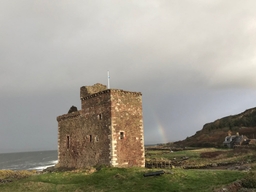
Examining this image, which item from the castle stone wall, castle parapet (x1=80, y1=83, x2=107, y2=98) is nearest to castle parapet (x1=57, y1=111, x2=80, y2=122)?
castle parapet (x1=80, y1=83, x2=107, y2=98)

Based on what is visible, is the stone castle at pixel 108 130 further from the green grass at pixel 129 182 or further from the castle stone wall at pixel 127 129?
the green grass at pixel 129 182

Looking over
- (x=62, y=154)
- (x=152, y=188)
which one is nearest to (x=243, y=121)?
(x=62, y=154)

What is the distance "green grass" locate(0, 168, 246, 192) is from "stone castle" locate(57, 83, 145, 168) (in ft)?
7.38

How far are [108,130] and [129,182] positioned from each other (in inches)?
247

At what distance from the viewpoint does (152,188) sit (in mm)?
16266

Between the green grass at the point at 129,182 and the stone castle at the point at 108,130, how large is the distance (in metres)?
2.25

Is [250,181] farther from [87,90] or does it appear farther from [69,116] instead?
[69,116]

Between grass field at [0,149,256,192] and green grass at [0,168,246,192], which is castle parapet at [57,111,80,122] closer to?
grass field at [0,149,256,192]

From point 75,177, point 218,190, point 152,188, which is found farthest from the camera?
point 75,177

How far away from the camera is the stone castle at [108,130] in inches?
916

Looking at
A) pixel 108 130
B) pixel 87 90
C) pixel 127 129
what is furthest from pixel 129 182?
pixel 87 90

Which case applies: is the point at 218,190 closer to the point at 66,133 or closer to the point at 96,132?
the point at 96,132

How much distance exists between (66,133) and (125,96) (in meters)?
9.60

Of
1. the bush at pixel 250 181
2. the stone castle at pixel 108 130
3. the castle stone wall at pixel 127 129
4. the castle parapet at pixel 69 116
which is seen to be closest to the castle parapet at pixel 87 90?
the stone castle at pixel 108 130
